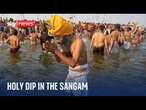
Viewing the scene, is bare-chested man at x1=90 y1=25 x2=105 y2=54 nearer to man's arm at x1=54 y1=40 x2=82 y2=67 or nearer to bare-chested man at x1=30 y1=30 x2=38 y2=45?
man's arm at x1=54 y1=40 x2=82 y2=67

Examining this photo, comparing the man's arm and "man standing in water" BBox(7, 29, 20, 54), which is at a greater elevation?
"man standing in water" BBox(7, 29, 20, 54)

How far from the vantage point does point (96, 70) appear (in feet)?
34.7

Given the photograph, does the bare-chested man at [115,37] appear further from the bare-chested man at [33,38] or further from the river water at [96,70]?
the bare-chested man at [33,38]

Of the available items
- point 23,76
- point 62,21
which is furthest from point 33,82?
point 62,21

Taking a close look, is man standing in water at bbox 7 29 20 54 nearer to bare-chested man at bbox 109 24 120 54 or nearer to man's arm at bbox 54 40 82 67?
man's arm at bbox 54 40 82 67

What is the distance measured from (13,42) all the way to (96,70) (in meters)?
1.13

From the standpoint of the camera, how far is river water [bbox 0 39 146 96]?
34.7 feet

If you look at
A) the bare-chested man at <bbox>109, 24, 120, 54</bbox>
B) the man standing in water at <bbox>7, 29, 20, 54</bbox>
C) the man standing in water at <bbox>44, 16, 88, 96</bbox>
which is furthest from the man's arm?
the man standing in water at <bbox>7, 29, 20, 54</bbox>

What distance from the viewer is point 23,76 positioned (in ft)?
34.7

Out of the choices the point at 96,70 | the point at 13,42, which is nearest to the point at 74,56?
the point at 96,70

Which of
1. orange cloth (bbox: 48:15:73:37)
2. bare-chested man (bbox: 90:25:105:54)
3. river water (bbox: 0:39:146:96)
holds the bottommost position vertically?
river water (bbox: 0:39:146:96)

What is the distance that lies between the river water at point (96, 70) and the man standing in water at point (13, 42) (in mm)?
56

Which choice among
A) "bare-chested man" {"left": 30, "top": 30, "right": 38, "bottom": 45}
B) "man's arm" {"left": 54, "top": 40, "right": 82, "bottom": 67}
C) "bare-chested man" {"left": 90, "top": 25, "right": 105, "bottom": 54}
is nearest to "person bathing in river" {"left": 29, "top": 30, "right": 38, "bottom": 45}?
"bare-chested man" {"left": 30, "top": 30, "right": 38, "bottom": 45}
